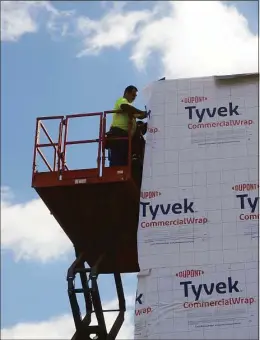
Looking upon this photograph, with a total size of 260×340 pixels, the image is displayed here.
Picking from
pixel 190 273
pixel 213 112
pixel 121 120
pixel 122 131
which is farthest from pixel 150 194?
pixel 213 112

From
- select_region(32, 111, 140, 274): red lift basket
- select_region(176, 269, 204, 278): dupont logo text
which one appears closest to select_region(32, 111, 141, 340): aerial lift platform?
select_region(32, 111, 140, 274): red lift basket

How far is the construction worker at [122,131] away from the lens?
51.7ft

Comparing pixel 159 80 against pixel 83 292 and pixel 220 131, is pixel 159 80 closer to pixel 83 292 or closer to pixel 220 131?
pixel 220 131

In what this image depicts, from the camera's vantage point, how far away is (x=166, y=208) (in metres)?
14.8

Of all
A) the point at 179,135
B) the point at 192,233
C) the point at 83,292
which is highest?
the point at 179,135

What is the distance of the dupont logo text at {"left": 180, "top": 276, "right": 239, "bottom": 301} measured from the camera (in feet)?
45.3

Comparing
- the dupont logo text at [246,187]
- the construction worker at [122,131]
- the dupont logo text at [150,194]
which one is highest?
the construction worker at [122,131]

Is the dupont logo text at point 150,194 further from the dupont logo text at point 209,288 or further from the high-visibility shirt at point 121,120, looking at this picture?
the dupont logo text at point 209,288

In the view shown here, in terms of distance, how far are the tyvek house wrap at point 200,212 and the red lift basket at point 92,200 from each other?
2.25 ft

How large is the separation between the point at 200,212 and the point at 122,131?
2610 mm

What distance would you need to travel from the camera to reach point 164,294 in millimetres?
14086

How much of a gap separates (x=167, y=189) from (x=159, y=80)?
2654mm

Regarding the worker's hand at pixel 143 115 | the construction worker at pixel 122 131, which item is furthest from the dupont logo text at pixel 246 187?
the worker's hand at pixel 143 115

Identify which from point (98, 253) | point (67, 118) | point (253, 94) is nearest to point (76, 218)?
point (98, 253)
